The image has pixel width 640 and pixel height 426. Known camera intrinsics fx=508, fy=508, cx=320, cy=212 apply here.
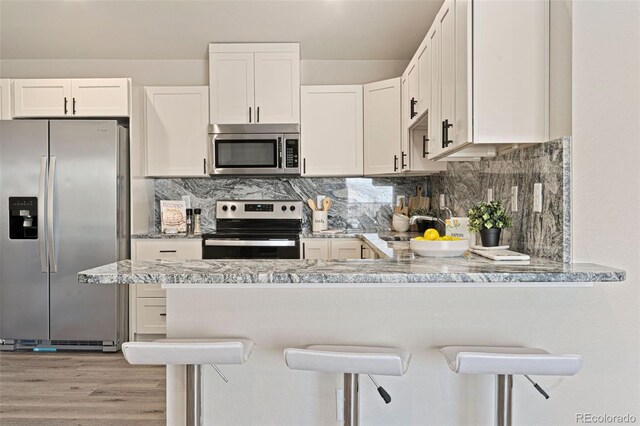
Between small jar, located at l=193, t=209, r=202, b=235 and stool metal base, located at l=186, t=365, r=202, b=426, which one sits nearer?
stool metal base, located at l=186, t=365, r=202, b=426

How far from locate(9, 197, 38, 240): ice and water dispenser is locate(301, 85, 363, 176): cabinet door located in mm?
2161

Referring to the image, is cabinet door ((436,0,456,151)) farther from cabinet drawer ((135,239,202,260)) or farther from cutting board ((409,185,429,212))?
cabinet drawer ((135,239,202,260))

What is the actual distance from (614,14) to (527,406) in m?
1.52

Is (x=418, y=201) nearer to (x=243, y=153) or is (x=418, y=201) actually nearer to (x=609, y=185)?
(x=243, y=153)

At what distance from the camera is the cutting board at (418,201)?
453cm

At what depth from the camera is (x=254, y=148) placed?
426 centimetres

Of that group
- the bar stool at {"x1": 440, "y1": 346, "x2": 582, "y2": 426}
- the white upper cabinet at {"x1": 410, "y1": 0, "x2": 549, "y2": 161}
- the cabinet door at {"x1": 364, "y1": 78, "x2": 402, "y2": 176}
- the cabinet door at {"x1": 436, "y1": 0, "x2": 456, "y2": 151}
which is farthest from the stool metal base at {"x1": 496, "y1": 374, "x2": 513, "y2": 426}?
the cabinet door at {"x1": 364, "y1": 78, "x2": 402, "y2": 176}

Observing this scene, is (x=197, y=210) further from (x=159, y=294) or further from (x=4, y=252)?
(x=4, y=252)

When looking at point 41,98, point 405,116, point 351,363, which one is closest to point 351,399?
point 351,363

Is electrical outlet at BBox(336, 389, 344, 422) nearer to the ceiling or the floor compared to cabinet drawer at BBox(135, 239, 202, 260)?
nearer to the floor

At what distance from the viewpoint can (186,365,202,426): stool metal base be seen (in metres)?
1.71

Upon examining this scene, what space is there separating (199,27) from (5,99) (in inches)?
66.6

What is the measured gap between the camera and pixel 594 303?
6.10 ft

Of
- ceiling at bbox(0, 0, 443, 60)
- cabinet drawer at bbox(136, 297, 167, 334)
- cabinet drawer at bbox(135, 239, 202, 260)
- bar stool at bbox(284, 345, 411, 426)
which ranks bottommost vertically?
cabinet drawer at bbox(136, 297, 167, 334)
